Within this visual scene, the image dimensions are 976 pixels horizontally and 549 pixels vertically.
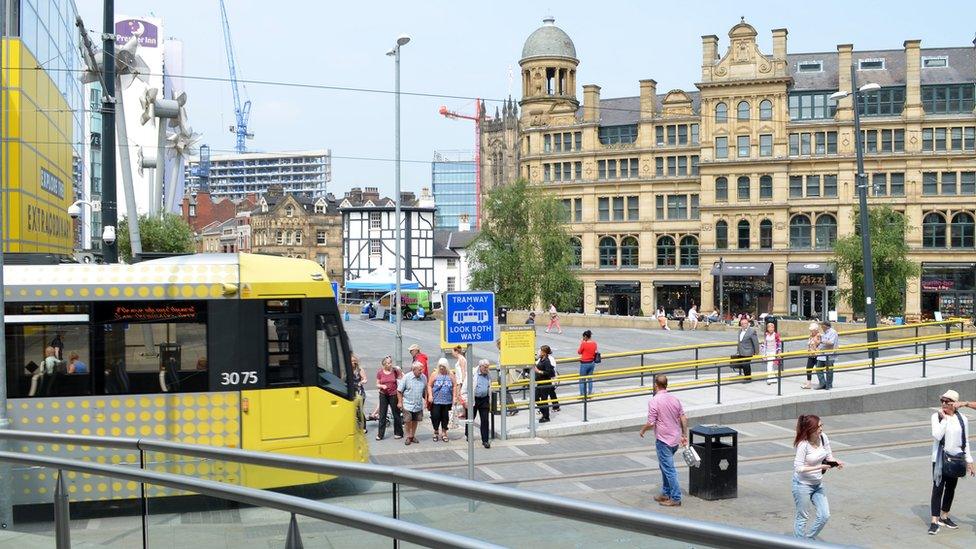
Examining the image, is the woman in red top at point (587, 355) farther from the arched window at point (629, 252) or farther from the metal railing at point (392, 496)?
the arched window at point (629, 252)

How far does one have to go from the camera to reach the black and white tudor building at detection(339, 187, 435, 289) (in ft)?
333

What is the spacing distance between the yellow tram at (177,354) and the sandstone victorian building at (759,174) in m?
54.3

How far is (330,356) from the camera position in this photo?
13695 mm

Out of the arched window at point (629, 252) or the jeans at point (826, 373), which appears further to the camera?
the arched window at point (629, 252)

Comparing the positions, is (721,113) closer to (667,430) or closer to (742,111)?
(742,111)

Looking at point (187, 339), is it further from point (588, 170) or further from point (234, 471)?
point (588, 170)

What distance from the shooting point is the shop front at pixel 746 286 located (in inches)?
2741

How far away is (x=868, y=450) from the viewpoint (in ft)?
55.4

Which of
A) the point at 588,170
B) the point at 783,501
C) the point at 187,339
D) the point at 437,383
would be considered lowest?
the point at 783,501

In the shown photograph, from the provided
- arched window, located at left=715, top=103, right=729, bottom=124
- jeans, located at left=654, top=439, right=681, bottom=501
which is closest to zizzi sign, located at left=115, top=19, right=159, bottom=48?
arched window, located at left=715, top=103, right=729, bottom=124

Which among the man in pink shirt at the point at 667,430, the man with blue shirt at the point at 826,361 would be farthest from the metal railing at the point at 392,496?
the man with blue shirt at the point at 826,361

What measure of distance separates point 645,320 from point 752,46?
84.9 ft

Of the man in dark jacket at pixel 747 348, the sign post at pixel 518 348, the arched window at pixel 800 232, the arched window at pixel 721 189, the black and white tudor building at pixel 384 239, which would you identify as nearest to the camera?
the sign post at pixel 518 348

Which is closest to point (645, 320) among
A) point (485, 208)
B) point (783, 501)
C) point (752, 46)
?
point (485, 208)
